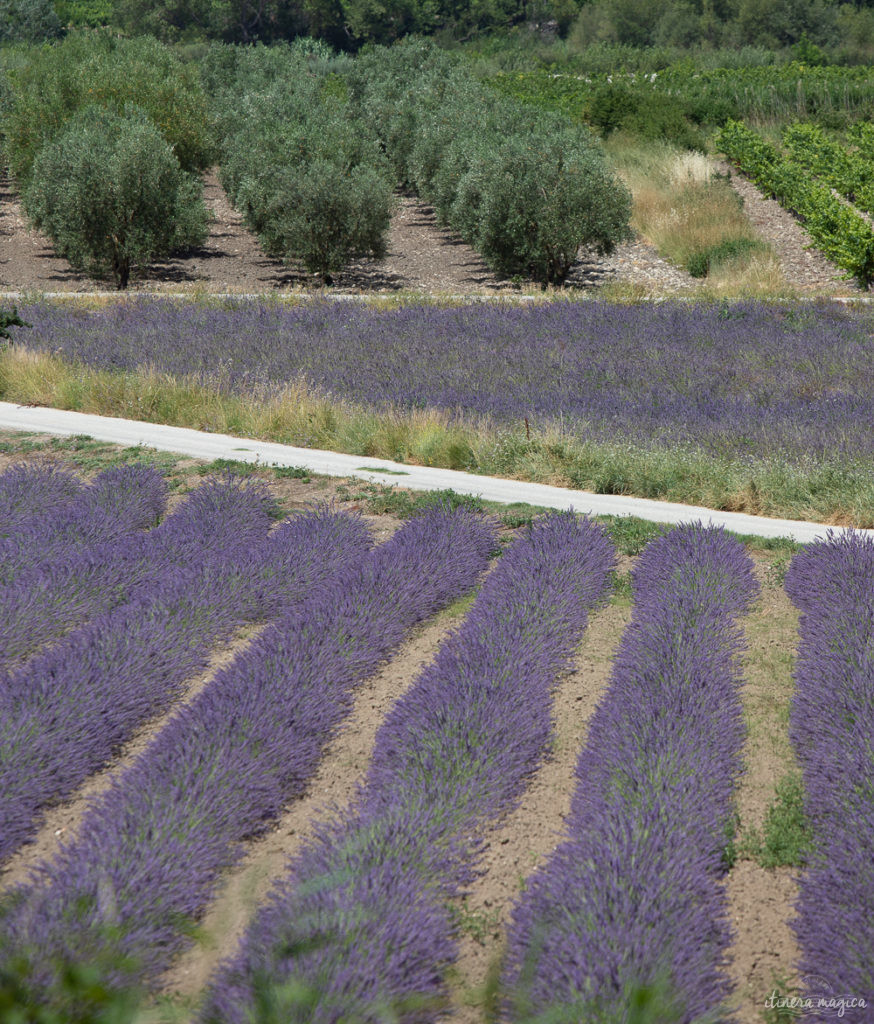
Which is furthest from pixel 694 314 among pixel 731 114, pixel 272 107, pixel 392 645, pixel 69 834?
pixel 731 114

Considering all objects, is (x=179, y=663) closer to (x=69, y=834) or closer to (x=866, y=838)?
(x=69, y=834)

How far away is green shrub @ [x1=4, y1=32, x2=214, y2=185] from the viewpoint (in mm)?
28875

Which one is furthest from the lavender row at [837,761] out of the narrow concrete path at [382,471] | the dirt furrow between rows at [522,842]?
the dirt furrow between rows at [522,842]

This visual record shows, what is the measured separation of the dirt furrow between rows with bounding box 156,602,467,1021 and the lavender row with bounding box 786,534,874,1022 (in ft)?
5.86

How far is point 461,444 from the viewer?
935 cm

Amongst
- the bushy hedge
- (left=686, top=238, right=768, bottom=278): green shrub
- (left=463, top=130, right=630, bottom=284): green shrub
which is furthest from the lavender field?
(left=686, top=238, right=768, bottom=278): green shrub

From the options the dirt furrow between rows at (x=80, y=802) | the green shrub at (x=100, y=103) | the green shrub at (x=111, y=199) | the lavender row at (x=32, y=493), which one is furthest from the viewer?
the green shrub at (x=100, y=103)

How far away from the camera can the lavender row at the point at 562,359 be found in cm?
990

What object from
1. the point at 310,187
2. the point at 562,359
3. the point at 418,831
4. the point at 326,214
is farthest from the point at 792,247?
the point at 418,831

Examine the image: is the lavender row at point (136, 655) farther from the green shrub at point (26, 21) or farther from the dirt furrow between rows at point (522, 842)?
the green shrub at point (26, 21)

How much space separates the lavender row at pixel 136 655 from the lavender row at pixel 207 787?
0.27m

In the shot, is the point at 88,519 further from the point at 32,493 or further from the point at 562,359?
the point at 562,359

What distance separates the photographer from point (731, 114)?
40.1 m

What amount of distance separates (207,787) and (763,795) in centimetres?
231
